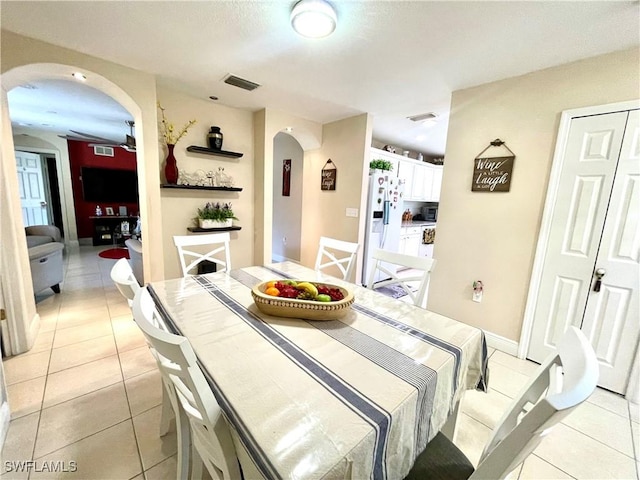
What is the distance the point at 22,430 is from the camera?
1.43 metres

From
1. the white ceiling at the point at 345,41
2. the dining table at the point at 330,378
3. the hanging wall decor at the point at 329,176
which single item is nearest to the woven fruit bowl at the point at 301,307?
the dining table at the point at 330,378

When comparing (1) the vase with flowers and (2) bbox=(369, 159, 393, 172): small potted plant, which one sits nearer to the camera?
(1) the vase with flowers

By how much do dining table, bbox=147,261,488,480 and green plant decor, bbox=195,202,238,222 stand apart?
194 centimetres

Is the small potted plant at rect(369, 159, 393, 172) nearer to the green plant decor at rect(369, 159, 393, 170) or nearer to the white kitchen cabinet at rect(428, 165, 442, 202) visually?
the green plant decor at rect(369, 159, 393, 170)

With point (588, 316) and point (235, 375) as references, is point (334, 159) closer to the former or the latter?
point (588, 316)

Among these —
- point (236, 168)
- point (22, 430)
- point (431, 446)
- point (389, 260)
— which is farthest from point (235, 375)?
point (236, 168)

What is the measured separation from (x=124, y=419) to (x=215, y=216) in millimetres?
2199

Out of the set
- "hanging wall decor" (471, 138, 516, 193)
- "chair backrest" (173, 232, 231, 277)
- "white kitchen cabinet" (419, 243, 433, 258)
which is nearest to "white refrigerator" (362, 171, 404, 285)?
"white kitchen cabinet" (419, 243, 433, 258)

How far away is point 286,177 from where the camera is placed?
5078 millimetres

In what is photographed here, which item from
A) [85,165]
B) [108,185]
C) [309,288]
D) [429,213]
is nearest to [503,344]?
[309,288]

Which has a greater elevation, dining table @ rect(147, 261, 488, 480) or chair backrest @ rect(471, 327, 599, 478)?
chair backrest @ rect(471, 327, 599, 478)

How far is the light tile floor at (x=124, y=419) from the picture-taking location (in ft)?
4.32

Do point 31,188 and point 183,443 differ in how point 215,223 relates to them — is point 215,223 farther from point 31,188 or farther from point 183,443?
point 31,188

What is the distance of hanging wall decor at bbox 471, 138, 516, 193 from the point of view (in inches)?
89.2
